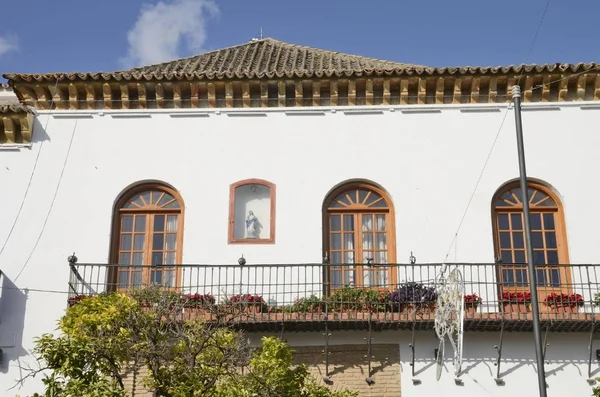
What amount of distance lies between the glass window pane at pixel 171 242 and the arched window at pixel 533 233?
19.7ft

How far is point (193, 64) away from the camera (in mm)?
18438

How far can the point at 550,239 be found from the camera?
15.9m

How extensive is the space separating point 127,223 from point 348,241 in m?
4.23

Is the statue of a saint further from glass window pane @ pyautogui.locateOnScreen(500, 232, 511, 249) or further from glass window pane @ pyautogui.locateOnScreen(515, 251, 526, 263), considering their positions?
glass window pane @ pyautogui.locateOnScreen(515, 251, 526, 263)


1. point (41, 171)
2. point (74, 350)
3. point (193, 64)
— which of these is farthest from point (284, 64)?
point (74, 350)

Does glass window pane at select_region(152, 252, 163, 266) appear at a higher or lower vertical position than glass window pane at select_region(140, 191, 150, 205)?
lower

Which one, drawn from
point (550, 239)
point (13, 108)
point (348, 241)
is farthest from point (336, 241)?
point (13, 108)

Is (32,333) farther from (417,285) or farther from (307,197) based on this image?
(417,285)

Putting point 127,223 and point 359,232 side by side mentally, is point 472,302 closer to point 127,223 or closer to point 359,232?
point 359,232

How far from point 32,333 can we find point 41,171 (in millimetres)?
3164

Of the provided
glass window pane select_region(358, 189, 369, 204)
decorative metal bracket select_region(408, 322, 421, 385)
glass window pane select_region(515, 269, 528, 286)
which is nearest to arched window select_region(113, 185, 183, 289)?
glass window pane select_region(358, 189, 369, 204)

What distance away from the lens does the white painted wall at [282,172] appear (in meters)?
15.7

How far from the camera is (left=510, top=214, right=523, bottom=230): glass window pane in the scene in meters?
16.0

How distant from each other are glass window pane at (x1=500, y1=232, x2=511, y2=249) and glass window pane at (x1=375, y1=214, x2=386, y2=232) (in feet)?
7.17
